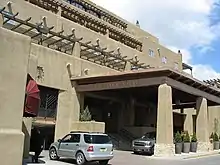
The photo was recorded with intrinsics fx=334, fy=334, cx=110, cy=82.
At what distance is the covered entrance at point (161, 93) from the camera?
83.6ft

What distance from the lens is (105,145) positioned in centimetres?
1788

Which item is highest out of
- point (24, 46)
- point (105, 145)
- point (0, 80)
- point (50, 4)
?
point (50, 4)

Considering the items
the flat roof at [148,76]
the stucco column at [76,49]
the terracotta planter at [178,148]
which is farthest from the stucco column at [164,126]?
the stucco column at [76,49]

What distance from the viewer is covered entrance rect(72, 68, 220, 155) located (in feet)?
83.6

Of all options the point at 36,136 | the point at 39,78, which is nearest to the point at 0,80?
the point at 36,136

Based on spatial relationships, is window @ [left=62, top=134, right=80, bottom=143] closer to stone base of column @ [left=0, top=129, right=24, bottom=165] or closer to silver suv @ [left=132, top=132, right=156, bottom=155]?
stone base of column @ [left=0, top=129, right=24, bottom=165]

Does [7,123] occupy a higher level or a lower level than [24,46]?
lower

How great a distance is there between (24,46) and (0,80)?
81.6 inches

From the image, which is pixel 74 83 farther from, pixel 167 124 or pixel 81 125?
pixel 167 124

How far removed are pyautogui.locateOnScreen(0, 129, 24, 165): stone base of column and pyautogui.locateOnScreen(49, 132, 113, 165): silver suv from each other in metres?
4.47

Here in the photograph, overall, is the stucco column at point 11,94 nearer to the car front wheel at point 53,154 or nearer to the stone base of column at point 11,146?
the stone base of column at point 11,146

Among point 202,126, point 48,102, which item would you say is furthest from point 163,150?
point 48,102

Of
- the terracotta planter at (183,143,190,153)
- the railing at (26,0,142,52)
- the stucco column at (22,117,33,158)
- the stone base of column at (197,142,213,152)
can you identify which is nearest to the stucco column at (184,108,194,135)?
the railing at (26,0,142,52)

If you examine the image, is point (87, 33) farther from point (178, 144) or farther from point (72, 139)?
point (72, 139)
